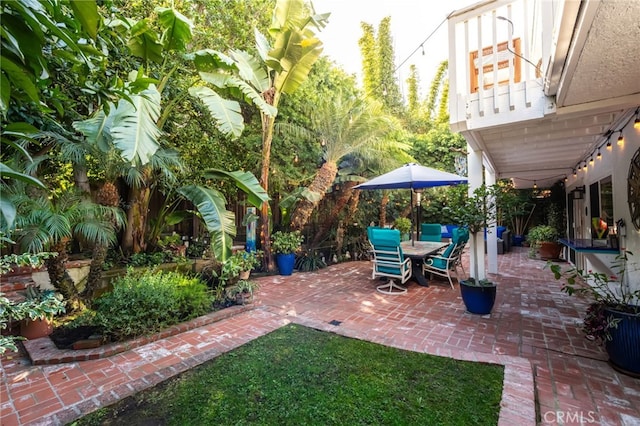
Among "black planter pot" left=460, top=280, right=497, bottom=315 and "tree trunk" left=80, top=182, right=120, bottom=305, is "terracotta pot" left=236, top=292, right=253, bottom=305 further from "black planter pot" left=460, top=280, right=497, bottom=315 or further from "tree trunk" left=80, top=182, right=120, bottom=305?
"black planter pot" left=460, top=280, right=497, bottom=315

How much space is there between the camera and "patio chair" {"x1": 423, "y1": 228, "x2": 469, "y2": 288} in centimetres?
605

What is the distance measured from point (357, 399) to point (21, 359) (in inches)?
147

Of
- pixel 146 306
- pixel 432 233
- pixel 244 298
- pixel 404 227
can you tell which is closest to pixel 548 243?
pixel 432 233

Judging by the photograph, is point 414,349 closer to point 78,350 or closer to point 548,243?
point 78,350

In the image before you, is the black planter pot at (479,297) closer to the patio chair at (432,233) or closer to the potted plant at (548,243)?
the patio chair at (432,233)

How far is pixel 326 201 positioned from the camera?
31.2 feet

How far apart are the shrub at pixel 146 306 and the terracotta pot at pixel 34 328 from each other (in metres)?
0.56

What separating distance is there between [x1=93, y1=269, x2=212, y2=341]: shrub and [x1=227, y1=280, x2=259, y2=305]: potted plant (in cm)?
57

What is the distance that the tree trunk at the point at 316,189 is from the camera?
7656 mm

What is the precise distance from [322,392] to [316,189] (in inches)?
215

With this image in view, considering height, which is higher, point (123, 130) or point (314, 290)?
point (123, 130)

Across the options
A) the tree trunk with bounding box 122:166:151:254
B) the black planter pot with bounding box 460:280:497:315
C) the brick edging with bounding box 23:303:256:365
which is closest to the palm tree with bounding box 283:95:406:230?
the tree trunk with bounding box 122:166:151:254

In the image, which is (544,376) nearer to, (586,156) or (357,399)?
(357,399)

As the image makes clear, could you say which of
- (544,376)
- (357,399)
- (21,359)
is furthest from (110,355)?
(544,376)
